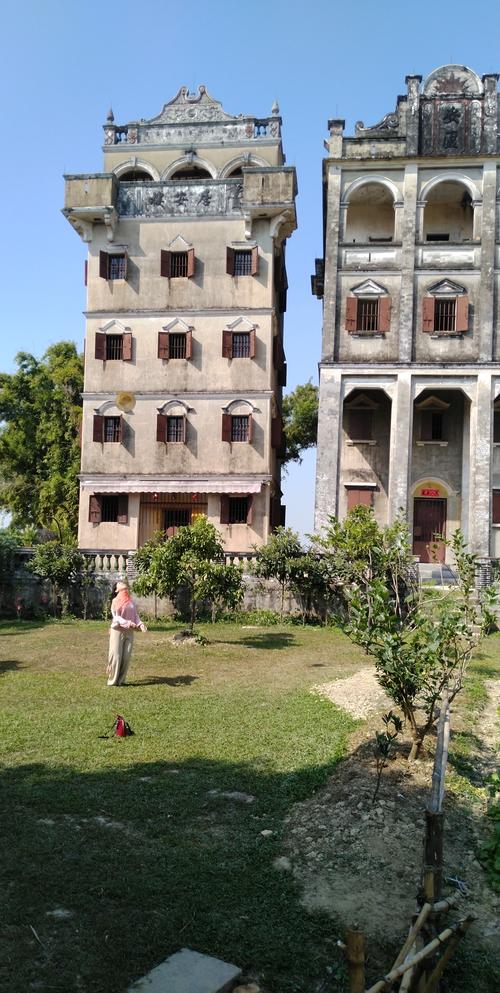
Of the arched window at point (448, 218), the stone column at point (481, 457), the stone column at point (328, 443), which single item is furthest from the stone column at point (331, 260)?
the stone column at point (481, 457)

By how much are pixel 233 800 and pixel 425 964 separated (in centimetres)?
351

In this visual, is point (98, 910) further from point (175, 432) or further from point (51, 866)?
point (175, 432)

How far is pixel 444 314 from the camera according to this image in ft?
90.7

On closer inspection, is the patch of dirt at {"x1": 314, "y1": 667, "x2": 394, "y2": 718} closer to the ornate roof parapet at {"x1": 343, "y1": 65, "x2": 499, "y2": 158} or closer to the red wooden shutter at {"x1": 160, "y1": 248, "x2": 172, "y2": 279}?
the red wooden shutter at {"x1": 160, "y1": 248, "x2": 172, "y2": 279}

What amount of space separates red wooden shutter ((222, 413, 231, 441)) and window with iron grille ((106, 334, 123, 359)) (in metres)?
5.09

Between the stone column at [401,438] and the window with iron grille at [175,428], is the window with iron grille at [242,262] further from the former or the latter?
the stone column at [401,438]

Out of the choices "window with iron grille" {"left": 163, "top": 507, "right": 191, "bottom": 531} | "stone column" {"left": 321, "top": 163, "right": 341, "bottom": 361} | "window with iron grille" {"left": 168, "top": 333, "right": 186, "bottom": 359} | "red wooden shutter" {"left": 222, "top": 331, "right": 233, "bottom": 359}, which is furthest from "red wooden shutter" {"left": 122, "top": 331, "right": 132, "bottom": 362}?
"stone column" {"left": 321, "top": 163, "right": 341, "bottom": 361}

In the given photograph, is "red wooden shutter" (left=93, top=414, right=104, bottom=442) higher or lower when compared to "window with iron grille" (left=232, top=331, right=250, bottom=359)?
lower

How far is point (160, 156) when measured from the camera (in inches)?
1242

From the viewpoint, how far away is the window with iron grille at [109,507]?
2927 cm

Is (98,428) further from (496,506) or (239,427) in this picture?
(496,506)

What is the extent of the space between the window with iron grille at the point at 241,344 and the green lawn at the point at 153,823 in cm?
1758

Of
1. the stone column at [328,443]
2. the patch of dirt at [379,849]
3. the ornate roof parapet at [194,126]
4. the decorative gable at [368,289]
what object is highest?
the ornate roof parapet at [194,126]

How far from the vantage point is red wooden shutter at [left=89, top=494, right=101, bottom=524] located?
29.0 meters
